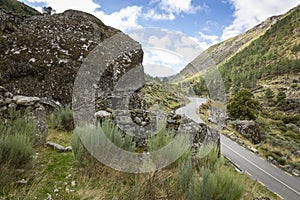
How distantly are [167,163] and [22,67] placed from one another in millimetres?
5884

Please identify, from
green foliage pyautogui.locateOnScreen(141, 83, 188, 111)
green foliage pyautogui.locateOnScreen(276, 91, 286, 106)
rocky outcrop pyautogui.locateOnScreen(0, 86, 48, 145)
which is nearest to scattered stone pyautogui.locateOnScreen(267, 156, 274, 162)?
green foliage pyautogui.locateOnScreen(141, 83, 188, 111)

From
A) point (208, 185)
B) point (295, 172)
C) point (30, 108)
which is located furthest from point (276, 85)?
point (30, 108)

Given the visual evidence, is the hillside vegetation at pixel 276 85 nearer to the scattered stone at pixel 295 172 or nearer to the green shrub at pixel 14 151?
the scattered stone at pixel 295 172

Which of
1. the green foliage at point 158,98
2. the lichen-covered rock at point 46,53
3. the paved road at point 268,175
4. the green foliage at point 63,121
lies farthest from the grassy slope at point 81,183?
the green foliage at point 158,98

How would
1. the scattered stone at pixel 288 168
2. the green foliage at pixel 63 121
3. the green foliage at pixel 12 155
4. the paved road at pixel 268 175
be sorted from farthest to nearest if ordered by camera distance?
the scattered stone at pixel 288 168
the paved road at pixel 268 175
the green foliage at pixel 63 121
the green foliage at pixel 12 155

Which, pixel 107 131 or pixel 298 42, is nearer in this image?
pixel 107 131

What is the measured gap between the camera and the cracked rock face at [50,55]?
23.5ft

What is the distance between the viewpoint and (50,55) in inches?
315

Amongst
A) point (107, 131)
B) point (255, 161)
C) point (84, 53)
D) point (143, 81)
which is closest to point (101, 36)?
point (84, 53)

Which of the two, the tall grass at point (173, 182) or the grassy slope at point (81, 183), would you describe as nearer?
the grassy slope at point (81, 183)

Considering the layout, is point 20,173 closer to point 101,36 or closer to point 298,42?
point 101,36

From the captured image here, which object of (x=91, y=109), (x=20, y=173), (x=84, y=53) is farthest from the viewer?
Answer: (x=84, y=53)

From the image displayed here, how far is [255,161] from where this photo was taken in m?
18.9

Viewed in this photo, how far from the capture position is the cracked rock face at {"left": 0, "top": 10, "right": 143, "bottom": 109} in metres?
7.17
